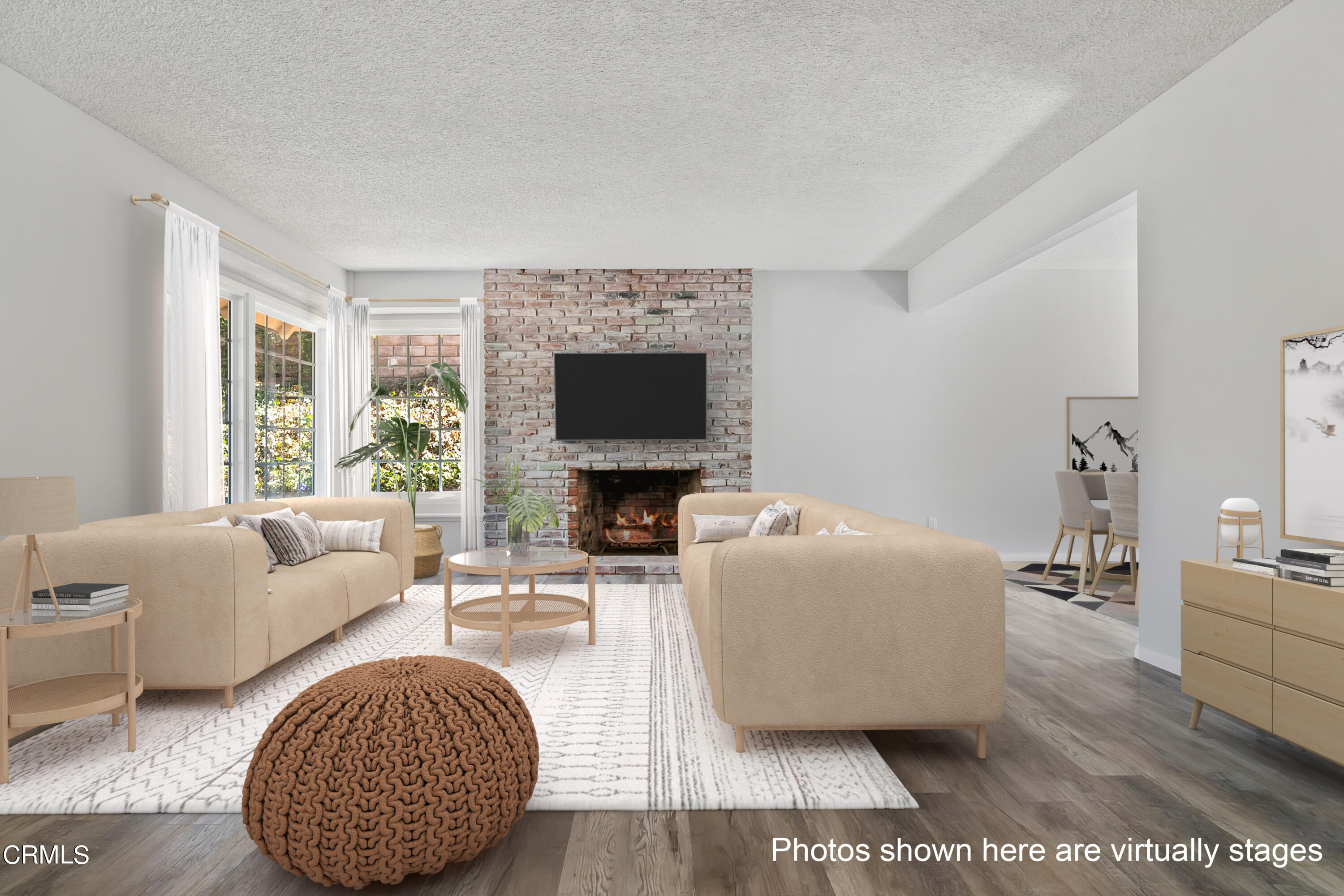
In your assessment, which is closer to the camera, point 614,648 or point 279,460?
point 614,648

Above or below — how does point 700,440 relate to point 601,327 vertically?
below

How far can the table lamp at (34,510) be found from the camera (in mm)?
2209

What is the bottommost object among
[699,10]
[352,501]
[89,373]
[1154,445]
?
[352,501]

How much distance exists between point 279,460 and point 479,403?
5.51 ft

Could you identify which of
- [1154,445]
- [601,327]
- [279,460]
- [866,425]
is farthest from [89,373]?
[866,425]

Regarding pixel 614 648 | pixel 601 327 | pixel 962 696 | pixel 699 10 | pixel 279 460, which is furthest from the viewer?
pixel 601 327

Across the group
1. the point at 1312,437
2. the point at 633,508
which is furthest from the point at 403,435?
the point at 1312,437

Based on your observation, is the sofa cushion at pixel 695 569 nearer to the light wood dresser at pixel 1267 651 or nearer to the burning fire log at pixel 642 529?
the light wood dresser at pixel 1267 651

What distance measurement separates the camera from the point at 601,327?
6508 mm

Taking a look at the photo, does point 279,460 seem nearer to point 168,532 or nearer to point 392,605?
point 392,605

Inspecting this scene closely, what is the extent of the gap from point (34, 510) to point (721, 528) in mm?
3290

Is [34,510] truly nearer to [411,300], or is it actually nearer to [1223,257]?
[1223,257]

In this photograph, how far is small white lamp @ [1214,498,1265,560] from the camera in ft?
8.82

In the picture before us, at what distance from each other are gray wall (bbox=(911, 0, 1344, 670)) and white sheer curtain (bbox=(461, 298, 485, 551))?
479cm
